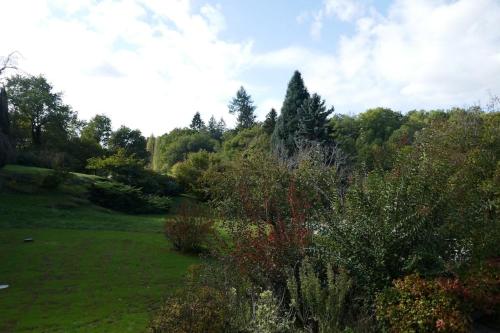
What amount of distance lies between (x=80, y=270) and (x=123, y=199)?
45.1ft

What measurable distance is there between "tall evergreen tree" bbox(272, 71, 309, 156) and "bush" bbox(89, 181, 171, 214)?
41.2 ft

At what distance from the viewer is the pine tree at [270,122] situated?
44409 millimetres

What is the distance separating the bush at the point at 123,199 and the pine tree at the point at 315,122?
12.3 m

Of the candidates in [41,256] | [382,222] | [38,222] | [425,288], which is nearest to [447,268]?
[425,288]

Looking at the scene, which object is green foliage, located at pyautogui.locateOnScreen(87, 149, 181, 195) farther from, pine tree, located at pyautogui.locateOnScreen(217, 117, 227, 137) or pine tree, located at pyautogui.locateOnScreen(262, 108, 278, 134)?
pine tree, located at pyautogui.locateOnScreen(217, 117, 227, 137)

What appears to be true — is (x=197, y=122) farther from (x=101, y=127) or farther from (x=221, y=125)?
(x=101, y=127)

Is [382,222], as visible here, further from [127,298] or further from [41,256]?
[41,256]

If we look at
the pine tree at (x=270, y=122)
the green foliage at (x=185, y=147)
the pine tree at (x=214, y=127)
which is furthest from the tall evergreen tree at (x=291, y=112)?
the pine tree at (x=214, y=127)

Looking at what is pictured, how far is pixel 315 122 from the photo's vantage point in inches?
1271

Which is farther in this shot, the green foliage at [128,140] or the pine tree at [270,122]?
the green foliage at [128,140]

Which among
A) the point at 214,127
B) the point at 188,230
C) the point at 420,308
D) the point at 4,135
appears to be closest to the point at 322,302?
the point at 420,308

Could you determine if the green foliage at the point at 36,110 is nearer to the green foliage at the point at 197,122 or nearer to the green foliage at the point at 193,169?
the green foliage at the point at 193,169

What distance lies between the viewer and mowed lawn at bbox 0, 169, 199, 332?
7289 millimetres

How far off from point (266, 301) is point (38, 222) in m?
15.1
